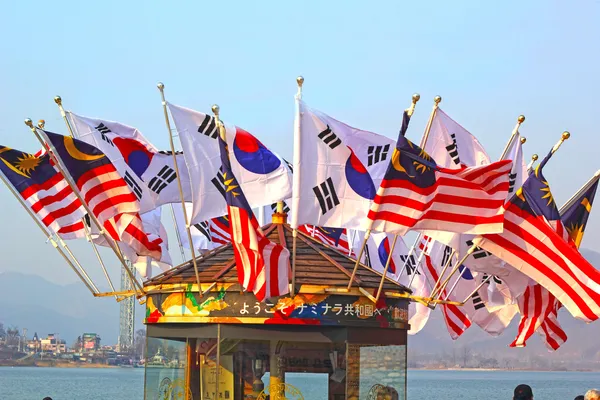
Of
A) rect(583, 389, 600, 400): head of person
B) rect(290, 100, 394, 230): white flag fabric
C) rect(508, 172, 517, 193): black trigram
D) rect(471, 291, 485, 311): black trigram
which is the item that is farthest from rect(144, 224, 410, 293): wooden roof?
rect(583, 389, 600, 400): head of person

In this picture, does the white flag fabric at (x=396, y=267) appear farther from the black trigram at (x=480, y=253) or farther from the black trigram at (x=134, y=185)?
the black trigram at (x=134, y=185)

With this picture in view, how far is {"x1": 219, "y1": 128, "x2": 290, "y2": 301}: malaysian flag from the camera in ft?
58.1

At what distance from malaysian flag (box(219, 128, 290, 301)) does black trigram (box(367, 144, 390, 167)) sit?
95.6 inches

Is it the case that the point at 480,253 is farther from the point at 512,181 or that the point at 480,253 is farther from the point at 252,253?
the point at 252,253

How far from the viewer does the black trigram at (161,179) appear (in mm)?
21547

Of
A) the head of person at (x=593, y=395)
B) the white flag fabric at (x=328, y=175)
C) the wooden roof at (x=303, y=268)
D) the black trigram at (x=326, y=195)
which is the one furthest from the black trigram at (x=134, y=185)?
the head of person at (x=593, y=395)

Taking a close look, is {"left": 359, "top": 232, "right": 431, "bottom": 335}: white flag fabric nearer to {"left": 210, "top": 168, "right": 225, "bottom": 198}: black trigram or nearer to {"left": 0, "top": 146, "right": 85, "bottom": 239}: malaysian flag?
{"left": 210, "top": 168, "right": 225, "bottom": 198}: black trigram

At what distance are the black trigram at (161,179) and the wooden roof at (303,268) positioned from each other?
1928mm

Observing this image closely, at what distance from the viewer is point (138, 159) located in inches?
845

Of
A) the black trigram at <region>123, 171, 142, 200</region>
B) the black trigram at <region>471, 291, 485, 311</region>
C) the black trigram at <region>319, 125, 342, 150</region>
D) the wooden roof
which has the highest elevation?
the black trigram at <region>319, 125, 342, 150</region>

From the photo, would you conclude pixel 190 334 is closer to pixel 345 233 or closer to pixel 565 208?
pixel 565 208

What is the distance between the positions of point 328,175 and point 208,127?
229 cm

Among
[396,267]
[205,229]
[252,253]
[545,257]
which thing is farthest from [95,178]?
[396,267]

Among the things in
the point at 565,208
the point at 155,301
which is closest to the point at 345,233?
the point at 565,208
